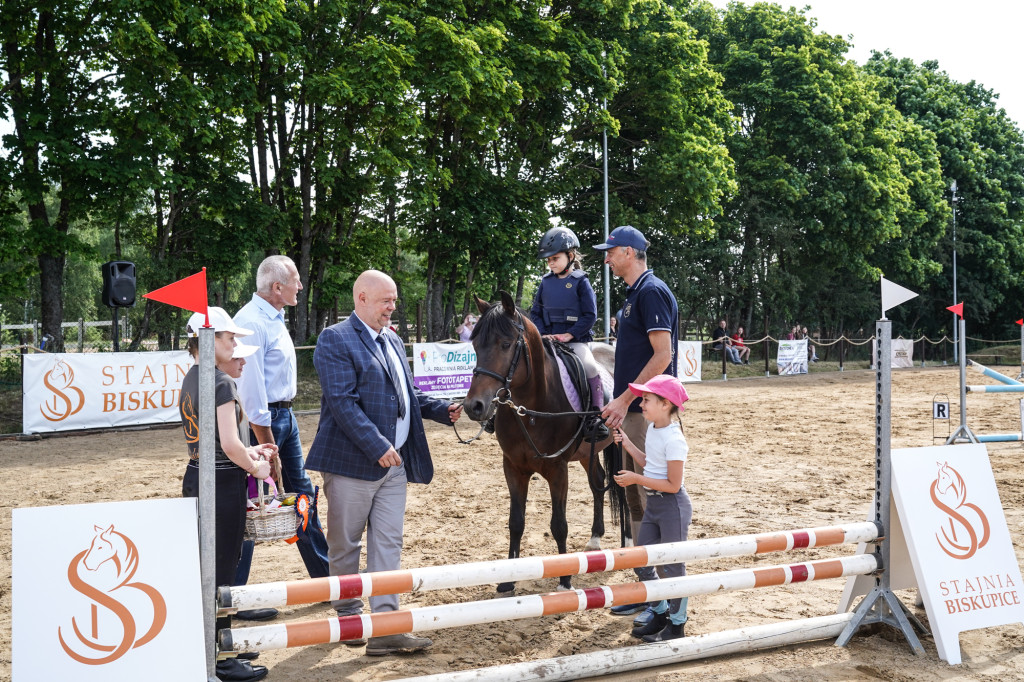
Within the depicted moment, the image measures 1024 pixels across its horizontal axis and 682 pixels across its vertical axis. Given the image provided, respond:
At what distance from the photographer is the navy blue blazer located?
4496 mm

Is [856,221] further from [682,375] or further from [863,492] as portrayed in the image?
[863,492]

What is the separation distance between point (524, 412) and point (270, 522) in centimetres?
207

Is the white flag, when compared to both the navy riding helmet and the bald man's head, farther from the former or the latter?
the bald man's head

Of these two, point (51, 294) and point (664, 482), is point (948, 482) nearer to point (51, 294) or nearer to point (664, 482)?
point (664, 482)

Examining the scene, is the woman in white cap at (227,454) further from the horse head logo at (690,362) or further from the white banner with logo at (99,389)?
the horse head logo at (690,362)

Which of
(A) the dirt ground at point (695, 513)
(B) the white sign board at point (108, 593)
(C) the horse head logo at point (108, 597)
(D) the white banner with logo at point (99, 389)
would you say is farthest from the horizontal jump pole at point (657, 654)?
(D) the white banner with logo at point (99, 389)

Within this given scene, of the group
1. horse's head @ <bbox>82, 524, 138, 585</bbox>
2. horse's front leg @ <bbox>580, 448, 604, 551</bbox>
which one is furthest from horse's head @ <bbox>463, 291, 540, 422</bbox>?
horse's head @ <bbox>82, 524, 138, 585</bbox>

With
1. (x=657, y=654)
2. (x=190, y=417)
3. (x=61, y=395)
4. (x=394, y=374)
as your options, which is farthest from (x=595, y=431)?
(x=61, y=395)

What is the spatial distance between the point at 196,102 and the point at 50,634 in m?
17.1

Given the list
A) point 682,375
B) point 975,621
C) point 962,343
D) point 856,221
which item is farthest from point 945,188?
point 975,621

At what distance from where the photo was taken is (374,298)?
4652 mm

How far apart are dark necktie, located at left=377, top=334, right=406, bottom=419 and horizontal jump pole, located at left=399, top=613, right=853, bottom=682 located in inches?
60.7

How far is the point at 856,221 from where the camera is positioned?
1427 inches

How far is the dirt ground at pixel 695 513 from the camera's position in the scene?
14.5 feet
